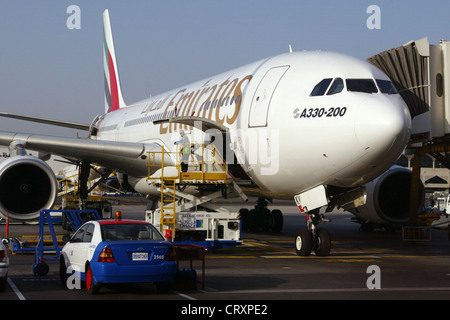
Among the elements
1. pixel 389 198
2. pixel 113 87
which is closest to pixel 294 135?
pixel 389 198

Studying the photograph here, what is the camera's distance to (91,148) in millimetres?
19562

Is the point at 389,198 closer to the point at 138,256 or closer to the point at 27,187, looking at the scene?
the point at 27,187

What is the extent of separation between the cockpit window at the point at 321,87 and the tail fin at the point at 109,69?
725 inches

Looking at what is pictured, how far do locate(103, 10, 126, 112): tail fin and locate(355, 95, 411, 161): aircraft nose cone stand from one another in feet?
64.8

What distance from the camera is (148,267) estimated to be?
9.54 meters

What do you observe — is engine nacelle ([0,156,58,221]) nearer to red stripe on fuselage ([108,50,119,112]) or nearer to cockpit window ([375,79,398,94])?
cockpit window ([375,79,398,94])

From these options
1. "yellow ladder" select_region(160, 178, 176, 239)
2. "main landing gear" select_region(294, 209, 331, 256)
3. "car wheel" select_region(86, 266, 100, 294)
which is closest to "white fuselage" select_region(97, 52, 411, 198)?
"main landing gear" select_region(294, 209, 331, 256)

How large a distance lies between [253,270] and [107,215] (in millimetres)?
22418

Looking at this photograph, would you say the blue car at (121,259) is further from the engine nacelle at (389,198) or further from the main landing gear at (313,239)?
the engine nacelle at (389,198)

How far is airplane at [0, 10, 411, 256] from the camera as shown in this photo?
13.0 m

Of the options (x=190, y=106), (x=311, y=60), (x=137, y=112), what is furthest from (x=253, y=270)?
(x=137, y=112)

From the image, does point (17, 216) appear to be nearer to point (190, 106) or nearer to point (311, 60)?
point (190, 106)
